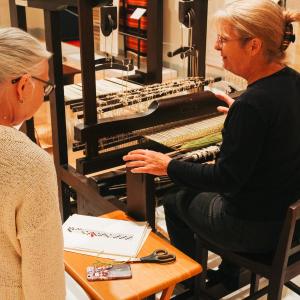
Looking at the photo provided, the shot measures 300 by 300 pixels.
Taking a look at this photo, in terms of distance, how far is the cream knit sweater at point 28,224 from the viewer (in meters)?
1.06

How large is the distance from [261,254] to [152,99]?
91 centimetres

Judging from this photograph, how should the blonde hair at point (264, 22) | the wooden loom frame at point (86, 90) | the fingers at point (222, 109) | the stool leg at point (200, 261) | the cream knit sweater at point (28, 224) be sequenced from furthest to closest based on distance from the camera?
1. the fingers at point (222, 109)
2. the wooden loom frame at point (86, 90)
3. the stool leg at point (200, 261)
4. the blonde hair at point (264, 22)
5. the cream knit sweater at point (28, 224)

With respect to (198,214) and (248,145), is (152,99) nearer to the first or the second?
(198,214)

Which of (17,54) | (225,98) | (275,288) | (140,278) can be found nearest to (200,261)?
(275,288)

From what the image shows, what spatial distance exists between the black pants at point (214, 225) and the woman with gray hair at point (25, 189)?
70 cm

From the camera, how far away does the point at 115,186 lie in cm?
210

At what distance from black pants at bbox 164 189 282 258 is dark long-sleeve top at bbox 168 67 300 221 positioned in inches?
1.4

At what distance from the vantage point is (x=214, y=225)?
5.72 feet

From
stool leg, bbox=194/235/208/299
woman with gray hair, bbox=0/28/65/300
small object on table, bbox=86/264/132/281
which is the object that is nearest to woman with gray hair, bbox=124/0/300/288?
stool leg, bbox=194/235/208/299

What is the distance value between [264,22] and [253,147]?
1.32 ft

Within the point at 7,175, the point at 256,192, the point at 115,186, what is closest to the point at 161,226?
the point at 115,186

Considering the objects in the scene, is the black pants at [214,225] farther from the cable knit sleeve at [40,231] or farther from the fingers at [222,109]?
the cable knit sleeve at [40,231]

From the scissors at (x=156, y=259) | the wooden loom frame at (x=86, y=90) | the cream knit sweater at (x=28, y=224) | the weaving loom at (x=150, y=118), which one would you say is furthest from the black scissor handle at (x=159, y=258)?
the weaving loom at (x=150, y=118)

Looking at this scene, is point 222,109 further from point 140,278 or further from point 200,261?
point 140,278
